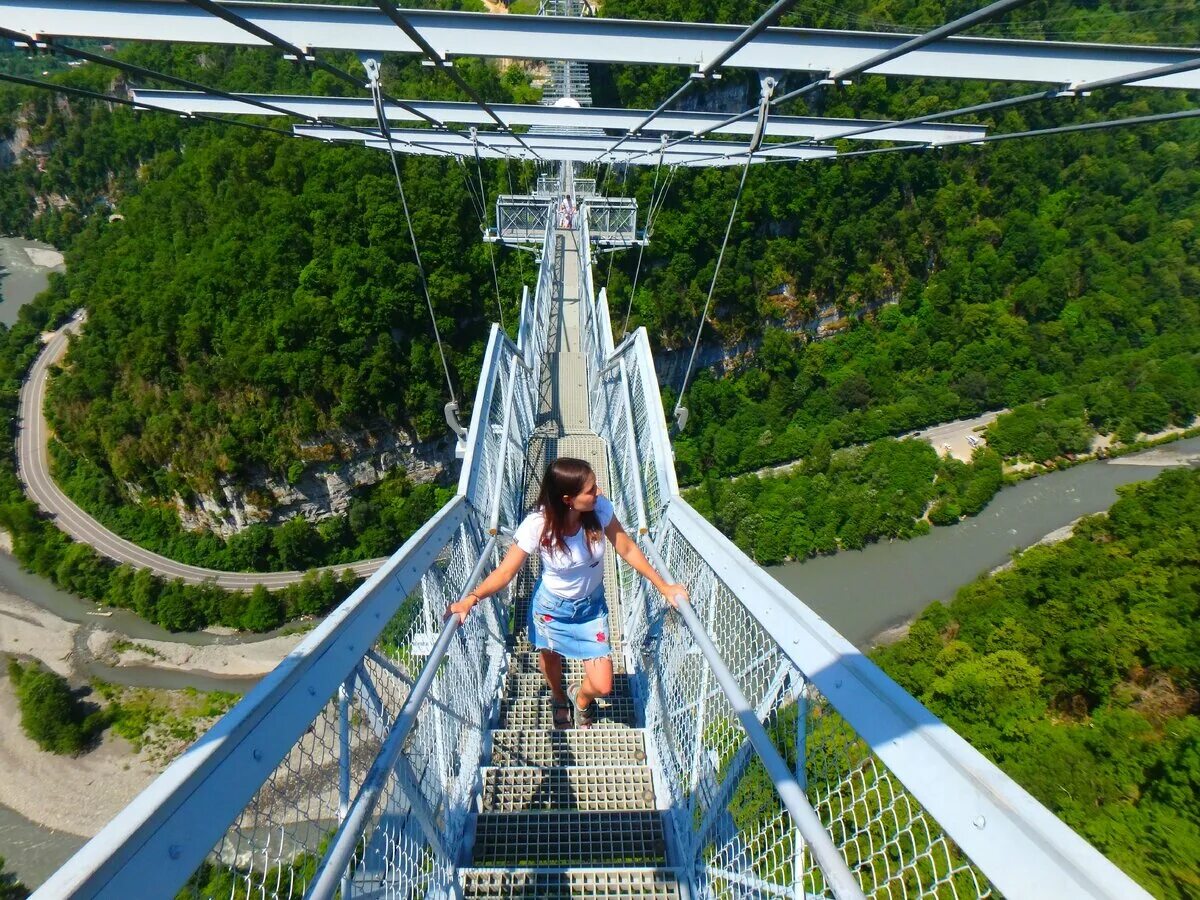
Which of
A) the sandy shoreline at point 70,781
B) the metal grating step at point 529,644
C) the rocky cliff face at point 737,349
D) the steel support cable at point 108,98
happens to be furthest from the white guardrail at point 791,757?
the rocky cliff face at point 737,349

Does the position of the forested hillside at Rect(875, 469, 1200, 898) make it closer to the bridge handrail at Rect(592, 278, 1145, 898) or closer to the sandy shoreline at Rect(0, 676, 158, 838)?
the bridge handrail at Rect(592, 278, 1145, 898)

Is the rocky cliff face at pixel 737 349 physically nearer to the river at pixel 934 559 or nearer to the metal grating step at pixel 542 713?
the river at pixel 934 559

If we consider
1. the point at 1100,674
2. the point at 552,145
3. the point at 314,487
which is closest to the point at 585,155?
the point at 552,145

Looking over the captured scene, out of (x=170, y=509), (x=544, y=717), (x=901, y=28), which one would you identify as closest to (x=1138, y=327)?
(x=901, y=28)

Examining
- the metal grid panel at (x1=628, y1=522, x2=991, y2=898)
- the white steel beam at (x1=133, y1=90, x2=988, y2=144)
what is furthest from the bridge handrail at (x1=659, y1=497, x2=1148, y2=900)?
the white steel beam at (x1=133, y1=90, x2=988, y2=144)

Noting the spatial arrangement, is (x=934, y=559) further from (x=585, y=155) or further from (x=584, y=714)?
(x=584, y=714)

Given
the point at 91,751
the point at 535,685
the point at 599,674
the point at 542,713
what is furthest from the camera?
the point at 91,751
